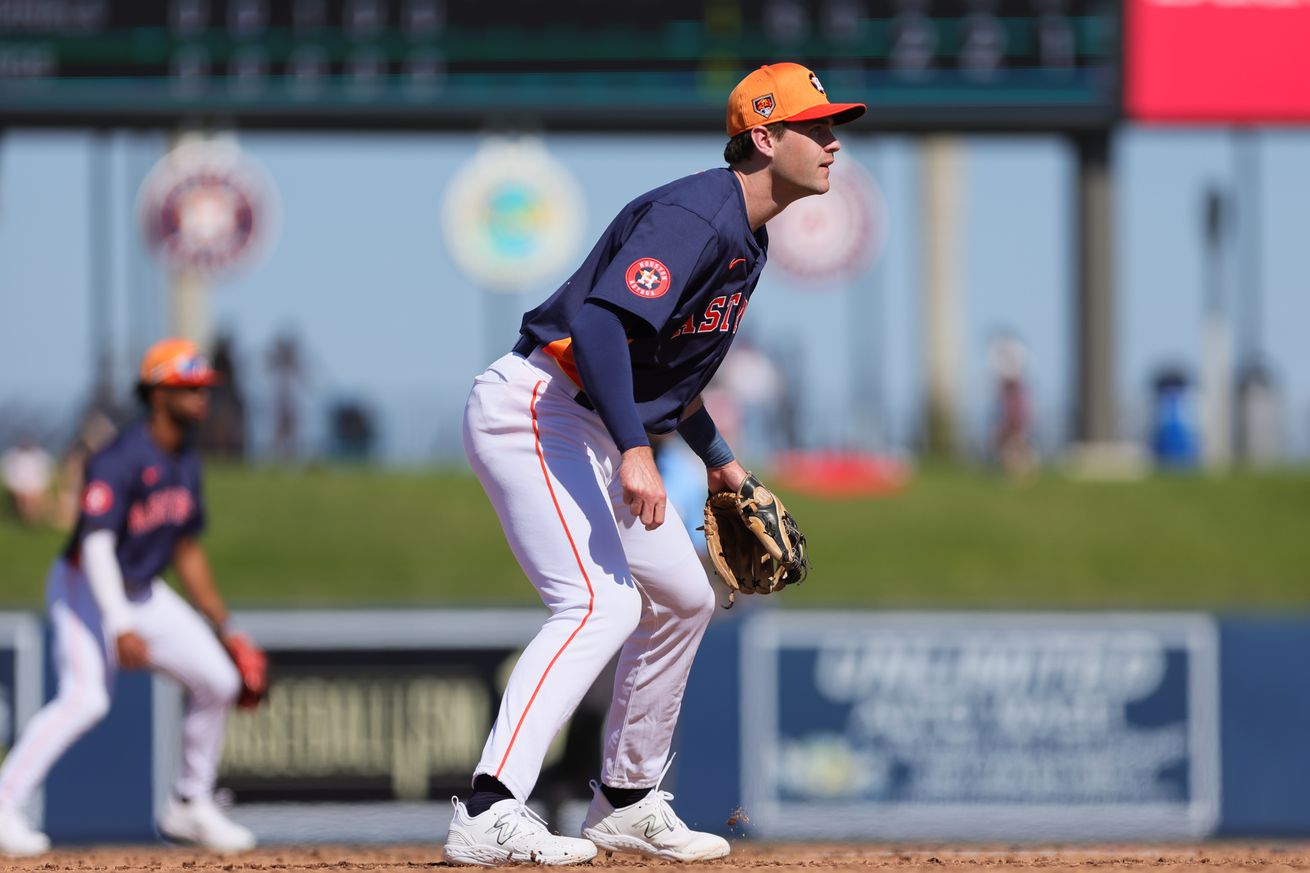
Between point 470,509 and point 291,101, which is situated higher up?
point 291,101

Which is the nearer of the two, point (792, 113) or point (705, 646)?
point (792, 113)

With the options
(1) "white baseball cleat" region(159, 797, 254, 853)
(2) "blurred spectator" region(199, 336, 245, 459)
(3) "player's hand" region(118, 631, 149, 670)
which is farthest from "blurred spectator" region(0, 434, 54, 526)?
(3) "player's hand" region(118, 631, 149, 670)

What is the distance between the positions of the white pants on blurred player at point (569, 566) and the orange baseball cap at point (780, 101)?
0.78 metres

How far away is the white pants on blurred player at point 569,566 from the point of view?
14.7ft

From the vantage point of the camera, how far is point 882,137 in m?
16.0

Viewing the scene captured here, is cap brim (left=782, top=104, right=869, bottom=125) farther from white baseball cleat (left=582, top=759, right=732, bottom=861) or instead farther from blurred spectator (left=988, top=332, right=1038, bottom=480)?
blurred spectator (left=988, top=332, right=1038, bottom=480)

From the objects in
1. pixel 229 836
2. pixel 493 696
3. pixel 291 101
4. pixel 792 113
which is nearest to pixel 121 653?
pixel 229 836

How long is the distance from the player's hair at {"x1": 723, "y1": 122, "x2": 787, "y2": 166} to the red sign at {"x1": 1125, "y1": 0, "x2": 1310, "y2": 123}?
459 inches

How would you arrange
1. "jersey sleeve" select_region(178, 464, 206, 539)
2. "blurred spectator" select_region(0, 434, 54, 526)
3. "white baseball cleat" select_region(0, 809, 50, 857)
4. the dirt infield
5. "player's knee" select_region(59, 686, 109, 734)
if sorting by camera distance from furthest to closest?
"blurred spectator" select_region(0, 434, 54, 526) < "jersey sleeve" select_region(178, 464, 206, 539) < "player's knee" select_region(59, 686, 109, 734) < "white baseball cleat" select_region(0, 809, 50, 857) < the dirt infield

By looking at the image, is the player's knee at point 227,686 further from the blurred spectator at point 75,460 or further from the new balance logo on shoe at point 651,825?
the blurred spectator at point 75,460

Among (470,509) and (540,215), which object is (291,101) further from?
(470,509)

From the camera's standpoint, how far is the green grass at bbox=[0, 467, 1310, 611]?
48.5 feet

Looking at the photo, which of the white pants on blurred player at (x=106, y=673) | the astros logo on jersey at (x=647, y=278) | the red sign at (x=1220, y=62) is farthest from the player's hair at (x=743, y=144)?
the red sign at (x=1220, y=62)

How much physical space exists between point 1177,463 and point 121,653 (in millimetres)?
14292
